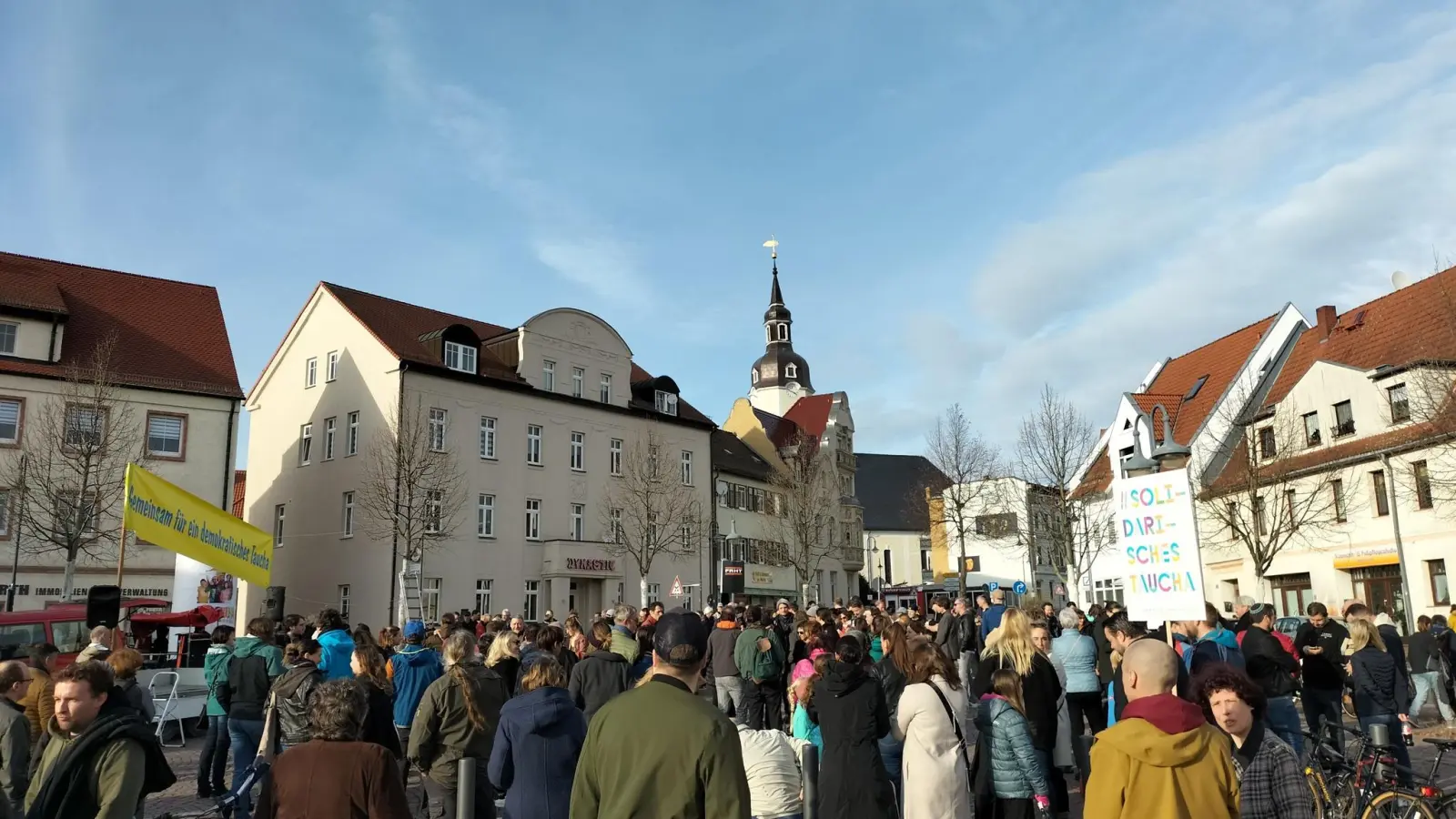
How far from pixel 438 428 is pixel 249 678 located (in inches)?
1058

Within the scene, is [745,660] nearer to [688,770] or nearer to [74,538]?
[688,770]

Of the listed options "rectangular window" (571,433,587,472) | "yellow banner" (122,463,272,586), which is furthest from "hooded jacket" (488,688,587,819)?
"rectangular window" (571,433,587,472)

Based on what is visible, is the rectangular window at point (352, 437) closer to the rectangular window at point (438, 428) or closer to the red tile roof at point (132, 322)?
the rectangular window at point (438, 428)

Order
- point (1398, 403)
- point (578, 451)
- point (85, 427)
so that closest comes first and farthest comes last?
point (85, 427) < point (1398, 403) < point (578, 451)

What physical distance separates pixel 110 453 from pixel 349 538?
8.00 meters

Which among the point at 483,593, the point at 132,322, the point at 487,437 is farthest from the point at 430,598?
the point at 132,322

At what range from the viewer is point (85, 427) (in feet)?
99.3

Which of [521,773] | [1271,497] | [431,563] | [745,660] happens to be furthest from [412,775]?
[1271,497]

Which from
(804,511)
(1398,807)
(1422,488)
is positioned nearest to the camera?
(1398,807)

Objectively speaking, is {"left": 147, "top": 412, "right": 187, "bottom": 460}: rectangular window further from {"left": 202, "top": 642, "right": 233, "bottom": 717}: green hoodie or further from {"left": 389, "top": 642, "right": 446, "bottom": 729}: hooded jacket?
{"left": 389, "top": 642, "right": 446, "bottom": 729}: hooded jacket

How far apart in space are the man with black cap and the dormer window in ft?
115

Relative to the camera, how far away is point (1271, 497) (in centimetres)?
3403

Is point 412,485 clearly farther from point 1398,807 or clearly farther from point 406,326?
point 1398,807

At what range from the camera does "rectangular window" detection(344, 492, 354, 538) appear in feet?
119
